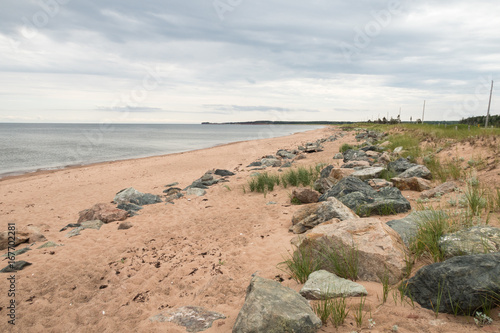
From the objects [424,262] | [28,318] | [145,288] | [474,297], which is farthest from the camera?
[145,288]

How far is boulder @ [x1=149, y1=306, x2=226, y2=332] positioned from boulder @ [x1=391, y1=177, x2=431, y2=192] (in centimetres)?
669

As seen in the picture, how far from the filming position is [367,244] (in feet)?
12.9

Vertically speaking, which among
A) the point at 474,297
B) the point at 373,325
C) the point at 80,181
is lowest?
the point at 80,181

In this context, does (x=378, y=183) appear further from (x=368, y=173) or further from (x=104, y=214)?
(x=104, y=214)

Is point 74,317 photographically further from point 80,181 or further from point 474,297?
point 80,181

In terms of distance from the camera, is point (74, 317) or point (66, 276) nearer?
point (74, 317)

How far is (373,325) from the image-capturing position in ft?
9.22

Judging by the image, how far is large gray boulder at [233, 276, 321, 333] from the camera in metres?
2.72

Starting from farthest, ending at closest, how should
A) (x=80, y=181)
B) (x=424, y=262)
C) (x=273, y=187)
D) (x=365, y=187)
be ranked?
(x=80, y=181)
(x=273, y=187)
(x=365, y=187)
(x=424, y=262)

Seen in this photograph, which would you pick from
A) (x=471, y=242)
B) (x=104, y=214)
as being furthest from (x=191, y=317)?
(x=104, y=214)

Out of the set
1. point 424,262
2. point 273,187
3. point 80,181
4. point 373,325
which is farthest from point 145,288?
point 80,181

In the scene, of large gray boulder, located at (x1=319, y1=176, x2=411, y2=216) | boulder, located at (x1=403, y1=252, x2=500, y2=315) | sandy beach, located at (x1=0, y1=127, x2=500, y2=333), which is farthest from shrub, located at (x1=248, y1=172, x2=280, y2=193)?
boulder, located at (x1=403, y1=252, x2=500, y2=315)

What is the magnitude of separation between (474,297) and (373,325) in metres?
0.98

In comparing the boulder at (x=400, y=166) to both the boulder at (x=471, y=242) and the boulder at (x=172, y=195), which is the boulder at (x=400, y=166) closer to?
the boulder at (x=471, y=242)
